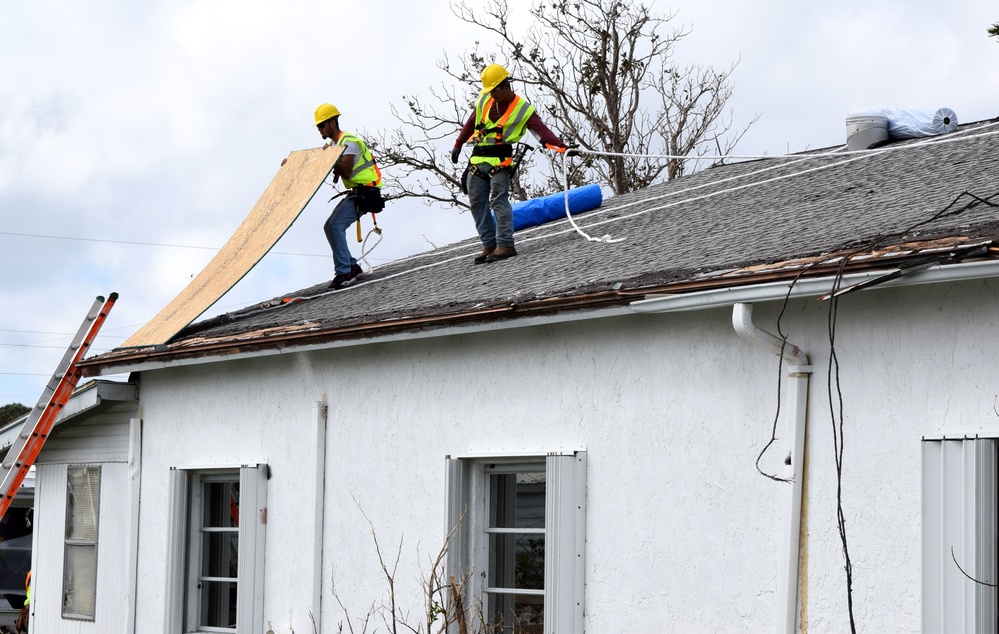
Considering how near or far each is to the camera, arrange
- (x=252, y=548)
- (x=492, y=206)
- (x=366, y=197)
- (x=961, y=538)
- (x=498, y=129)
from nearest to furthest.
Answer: (x=961, y=538) → (x=252, y=548) → (x=498, y=129) → (x=492, y=206) → (x=366, y=197)

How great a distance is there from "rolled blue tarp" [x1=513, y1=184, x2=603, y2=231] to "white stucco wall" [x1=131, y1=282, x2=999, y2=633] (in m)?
3.74

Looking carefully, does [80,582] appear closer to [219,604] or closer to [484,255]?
[219,604]

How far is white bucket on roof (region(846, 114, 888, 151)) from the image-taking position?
11.5m

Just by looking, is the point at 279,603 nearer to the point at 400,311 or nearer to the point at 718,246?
the point at 400,311

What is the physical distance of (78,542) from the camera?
11773 mm

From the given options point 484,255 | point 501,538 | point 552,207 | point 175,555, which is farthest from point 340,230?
point 501,538

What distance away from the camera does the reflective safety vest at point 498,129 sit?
10.3 metres

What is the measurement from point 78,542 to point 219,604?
1.91 meters

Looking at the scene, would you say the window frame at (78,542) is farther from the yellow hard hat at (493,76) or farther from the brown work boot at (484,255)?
the yellow hard hat at (493,76)

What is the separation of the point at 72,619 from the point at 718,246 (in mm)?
7224

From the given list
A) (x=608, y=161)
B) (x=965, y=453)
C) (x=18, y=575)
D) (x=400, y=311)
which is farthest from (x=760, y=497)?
(x=608, y=161)

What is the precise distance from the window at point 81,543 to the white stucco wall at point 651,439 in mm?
2075

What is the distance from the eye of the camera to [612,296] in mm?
7086

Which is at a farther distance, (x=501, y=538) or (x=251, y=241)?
(x=251, y=241)
